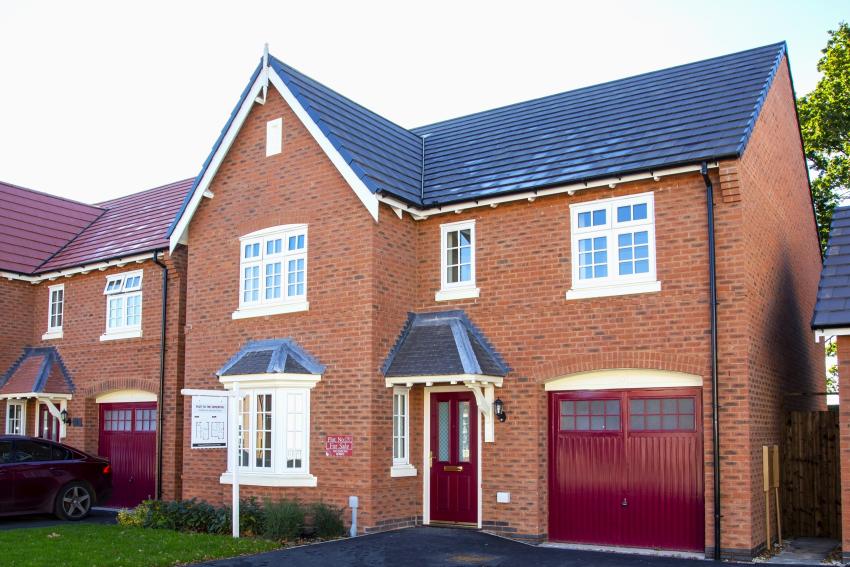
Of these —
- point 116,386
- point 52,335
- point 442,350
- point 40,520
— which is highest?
point 52,335

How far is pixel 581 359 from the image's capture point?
1422 centimetres

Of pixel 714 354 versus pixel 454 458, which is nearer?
pixel 714 354

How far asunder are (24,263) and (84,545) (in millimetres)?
11238

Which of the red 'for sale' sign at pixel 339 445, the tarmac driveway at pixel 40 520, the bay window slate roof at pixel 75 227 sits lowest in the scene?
the tarmac driveway at pixel 40 520

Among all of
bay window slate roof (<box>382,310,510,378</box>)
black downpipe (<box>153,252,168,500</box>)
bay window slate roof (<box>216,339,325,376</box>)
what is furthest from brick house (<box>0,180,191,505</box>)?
bay window slate roof (<box>382,310,510,378</box>)

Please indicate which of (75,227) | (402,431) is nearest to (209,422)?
(402,431)

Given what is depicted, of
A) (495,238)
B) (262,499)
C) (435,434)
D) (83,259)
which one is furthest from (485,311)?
(83,259)

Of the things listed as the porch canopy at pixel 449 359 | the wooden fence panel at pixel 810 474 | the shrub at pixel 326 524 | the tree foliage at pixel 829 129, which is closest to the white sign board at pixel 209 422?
the shrub at pixel 326 524

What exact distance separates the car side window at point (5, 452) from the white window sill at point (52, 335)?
16.9ft

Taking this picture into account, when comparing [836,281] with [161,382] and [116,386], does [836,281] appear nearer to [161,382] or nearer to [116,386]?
[161,382]

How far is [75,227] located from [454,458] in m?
14.7

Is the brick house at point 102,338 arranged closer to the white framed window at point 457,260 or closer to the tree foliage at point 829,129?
the white framed window at point 457,260

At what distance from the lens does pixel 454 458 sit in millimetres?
15641

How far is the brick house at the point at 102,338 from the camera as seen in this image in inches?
762
